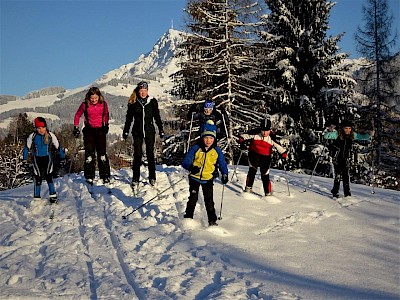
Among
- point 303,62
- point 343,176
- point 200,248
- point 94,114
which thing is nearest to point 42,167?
point 94,114

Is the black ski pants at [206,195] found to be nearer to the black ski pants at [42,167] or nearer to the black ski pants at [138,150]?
the black ski pants at [138,150]

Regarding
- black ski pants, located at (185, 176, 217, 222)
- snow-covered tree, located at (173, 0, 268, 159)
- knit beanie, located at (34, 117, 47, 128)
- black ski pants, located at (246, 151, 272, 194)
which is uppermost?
snow-covered tree, located at (173, 0, 268, 159)

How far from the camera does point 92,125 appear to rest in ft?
31.3

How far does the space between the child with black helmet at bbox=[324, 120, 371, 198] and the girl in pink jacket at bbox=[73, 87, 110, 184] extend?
229 inches

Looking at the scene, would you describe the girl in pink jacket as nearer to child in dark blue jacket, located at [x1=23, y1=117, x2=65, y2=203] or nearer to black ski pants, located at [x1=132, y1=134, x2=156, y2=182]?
child in dark blue jacket, located at [x1=23, y1=117, x2=65, y2=203]

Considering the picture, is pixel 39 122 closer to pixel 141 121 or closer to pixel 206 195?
pixel 141 121

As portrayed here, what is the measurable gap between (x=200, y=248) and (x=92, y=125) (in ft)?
16.1

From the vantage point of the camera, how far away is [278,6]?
2320cm

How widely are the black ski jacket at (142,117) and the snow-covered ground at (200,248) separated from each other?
1.55 meters

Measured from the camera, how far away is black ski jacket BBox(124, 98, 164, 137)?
937 centimetres

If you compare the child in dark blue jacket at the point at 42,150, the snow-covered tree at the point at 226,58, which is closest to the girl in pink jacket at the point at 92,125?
the child in dark blue jacket at the point at 42,150

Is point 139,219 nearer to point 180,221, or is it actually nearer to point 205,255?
point 180,221

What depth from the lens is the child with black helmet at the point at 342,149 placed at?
9.74 metres

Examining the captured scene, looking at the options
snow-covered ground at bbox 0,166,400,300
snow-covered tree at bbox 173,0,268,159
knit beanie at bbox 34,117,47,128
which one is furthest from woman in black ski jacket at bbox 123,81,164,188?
snow-covered tree at bbox 173,0,268,159
